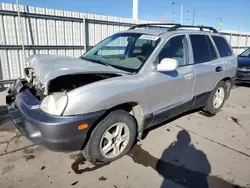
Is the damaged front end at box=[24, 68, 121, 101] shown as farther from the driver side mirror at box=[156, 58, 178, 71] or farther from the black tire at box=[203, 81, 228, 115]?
the black tire at box=[203, 81, 228, 115]

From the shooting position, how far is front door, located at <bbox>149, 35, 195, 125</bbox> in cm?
304

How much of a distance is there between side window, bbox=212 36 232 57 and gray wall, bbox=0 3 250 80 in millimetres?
4948

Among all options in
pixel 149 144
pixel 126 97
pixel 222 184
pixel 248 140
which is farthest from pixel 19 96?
pixel 248 140

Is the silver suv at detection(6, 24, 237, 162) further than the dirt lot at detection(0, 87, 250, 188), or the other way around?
the dirt lot at detection(0, 87, 250, 188)

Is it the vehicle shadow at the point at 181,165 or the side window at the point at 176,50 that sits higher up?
the side window at the point at 176,50

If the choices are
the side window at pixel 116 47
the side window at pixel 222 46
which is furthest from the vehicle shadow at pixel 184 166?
the side window at pixel 222 46

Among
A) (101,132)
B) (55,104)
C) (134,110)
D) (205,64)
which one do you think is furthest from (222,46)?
(55,104)

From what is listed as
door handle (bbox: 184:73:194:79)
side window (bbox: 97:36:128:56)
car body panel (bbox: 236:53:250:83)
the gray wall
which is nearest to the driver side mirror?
door handle (bbox: 184:73:194:79)

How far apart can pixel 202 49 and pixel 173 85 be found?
50.8 inches

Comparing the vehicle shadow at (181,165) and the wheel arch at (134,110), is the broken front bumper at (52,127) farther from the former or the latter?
the vehicle shadow at (181,165)

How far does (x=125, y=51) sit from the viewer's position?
3.71m

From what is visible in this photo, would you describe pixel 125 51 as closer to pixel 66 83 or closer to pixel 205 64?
pixel 66 83

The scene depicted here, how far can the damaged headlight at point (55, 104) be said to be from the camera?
2.20 m

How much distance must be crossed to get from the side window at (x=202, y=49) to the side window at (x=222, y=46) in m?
0.30
